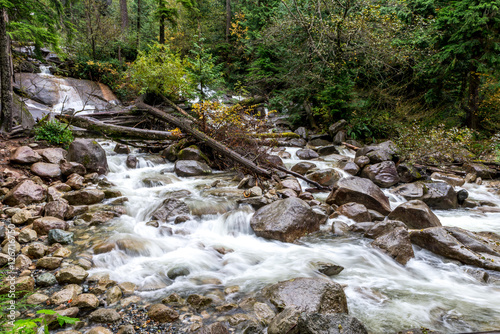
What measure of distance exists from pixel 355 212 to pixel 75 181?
6410 mm

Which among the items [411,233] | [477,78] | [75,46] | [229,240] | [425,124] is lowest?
[229,240]

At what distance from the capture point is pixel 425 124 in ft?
40.8

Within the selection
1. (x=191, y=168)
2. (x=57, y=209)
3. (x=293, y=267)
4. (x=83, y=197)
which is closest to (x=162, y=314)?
(x=293, y=267)

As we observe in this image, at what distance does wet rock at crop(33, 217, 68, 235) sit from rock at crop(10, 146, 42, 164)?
2.76m

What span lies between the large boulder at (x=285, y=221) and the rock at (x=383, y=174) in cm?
371

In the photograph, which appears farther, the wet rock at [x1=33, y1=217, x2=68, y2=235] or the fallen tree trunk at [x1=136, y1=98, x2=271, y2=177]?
the fallen tree trunk at [x1=136, y1=98, x2=271, y2=177]

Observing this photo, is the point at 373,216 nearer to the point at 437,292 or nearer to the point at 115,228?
the point at 437,292

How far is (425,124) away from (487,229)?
8152 mm

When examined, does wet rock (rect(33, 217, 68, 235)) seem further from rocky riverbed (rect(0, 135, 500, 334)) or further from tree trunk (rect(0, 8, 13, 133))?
tree trunk (rect(0, 8, 13, 133))

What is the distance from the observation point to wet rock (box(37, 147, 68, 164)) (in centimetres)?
689

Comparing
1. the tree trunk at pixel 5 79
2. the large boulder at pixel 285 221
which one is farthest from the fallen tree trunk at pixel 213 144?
the tree trunk at pixel 5 79

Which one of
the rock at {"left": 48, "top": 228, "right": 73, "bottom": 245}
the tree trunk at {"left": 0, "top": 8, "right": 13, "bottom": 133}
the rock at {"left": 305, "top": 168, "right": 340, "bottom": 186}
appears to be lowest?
the rock at {"left": 48, "top": 228, "right": 73, "bottom": 245}

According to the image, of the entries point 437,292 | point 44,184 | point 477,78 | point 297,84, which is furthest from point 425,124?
point 44,184

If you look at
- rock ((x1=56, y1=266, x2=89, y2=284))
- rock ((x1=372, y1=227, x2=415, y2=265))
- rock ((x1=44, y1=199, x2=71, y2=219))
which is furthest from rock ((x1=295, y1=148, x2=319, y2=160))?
rock ((x1=56, y1=266, x2=89, y2=284))
